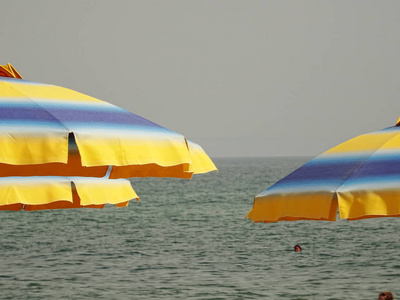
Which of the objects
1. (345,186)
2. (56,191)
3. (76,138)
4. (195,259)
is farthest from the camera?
(195,259)

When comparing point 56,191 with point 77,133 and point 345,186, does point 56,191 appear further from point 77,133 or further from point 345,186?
point 345,186

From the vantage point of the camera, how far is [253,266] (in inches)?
1420

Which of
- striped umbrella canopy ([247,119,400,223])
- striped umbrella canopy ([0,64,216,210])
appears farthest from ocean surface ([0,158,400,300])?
striped umbrella canopy ([0,64,216,210])

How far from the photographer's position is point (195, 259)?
38.9m

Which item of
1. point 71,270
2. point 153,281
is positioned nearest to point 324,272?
point 153,281

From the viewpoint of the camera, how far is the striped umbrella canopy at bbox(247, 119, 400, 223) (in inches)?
291

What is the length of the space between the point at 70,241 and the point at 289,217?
4474cm

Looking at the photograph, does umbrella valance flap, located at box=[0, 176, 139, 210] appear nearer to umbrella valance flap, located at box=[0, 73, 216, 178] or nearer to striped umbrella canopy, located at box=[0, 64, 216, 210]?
striped umbrella canopy, located at box=[0, 64, 216, 210]

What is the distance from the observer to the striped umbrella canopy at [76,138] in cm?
591

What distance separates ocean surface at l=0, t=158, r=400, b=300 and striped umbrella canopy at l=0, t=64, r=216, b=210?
19.4 metres

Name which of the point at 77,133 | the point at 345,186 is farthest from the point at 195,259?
the point at 77,133

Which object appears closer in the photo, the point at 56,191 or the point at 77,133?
the point at 77,133

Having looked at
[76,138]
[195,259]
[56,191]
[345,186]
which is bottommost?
[195,259]

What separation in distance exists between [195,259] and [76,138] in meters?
33.4
